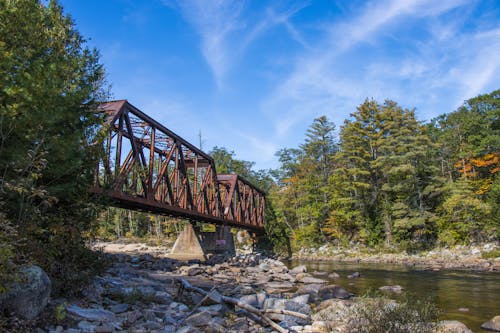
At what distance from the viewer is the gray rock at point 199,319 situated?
8.16 m

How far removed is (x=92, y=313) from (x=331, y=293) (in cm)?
1030

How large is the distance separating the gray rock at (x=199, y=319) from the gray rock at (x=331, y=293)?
7119 millimetres

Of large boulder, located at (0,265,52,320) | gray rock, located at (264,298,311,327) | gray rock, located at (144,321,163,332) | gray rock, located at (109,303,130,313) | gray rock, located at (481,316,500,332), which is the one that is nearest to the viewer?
large boulder, located at (0,265,52,320)

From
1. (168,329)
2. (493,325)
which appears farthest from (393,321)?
(493,325)

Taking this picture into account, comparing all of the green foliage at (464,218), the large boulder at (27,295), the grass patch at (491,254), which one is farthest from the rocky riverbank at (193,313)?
the green foliage at (464,218)

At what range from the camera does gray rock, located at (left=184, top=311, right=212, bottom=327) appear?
8164 millimetres

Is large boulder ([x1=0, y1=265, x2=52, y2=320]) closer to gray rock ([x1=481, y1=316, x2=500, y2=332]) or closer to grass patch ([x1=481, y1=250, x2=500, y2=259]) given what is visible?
gray rock ([x1=481, y1=316, x2=500, y2=332])

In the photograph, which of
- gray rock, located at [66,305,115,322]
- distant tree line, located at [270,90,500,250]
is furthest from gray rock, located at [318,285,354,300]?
distant tree line, located at [270,90,500,250]

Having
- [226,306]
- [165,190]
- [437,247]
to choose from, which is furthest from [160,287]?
[437,247]

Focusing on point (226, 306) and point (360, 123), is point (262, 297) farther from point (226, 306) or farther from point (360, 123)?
point (360, 123)

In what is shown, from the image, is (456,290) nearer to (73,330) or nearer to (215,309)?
(215,309)

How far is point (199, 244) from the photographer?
27.1 m

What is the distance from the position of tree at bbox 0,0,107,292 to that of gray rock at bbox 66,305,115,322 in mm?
1012

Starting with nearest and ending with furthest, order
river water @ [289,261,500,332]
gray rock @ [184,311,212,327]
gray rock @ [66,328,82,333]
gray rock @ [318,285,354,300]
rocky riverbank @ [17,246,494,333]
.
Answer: gray rock @ [66,328,82,333] < rocky riverbank @ [17,246,494,333] < gray rock @ [184,311,212,327] < river water @ [289,261,500,332] < gray rock @ [318,285,354,300]
